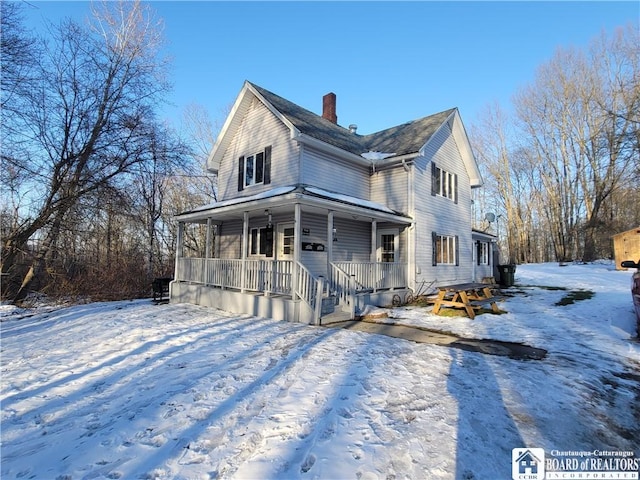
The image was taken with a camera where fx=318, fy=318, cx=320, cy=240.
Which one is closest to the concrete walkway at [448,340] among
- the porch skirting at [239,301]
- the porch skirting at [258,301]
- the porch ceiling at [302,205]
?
the porch skirting at [258,301]

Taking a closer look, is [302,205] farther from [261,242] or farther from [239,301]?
[261,242]

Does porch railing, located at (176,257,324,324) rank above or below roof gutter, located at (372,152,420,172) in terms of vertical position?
below

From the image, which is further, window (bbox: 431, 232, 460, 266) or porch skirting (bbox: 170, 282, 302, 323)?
window (bbox: 431, 232, 460, 266)

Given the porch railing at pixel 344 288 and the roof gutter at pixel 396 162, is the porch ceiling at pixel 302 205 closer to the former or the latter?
the porch railing at pixel 344 288

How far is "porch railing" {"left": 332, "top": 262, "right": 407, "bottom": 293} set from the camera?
395 inches

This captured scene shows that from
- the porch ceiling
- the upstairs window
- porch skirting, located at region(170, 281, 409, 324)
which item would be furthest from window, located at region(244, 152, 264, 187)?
porch skirting, located at region(170, 281, 409, 324)

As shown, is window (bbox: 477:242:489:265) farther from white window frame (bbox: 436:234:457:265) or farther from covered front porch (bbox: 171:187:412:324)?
covered front porch (bbox: 171:187:412:324)

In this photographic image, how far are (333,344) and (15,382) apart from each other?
4855 millimetres

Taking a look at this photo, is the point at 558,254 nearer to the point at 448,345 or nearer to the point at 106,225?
the point at 448,345

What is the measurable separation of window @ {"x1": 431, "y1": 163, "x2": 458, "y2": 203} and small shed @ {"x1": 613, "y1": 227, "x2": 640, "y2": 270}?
14457 mm

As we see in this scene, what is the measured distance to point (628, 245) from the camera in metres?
21.4

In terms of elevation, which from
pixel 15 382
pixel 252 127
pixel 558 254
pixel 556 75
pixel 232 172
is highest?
pixel 556 75

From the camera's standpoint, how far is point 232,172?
1408 centimetres

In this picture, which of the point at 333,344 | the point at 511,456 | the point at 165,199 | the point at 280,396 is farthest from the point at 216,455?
the point at 165,199
